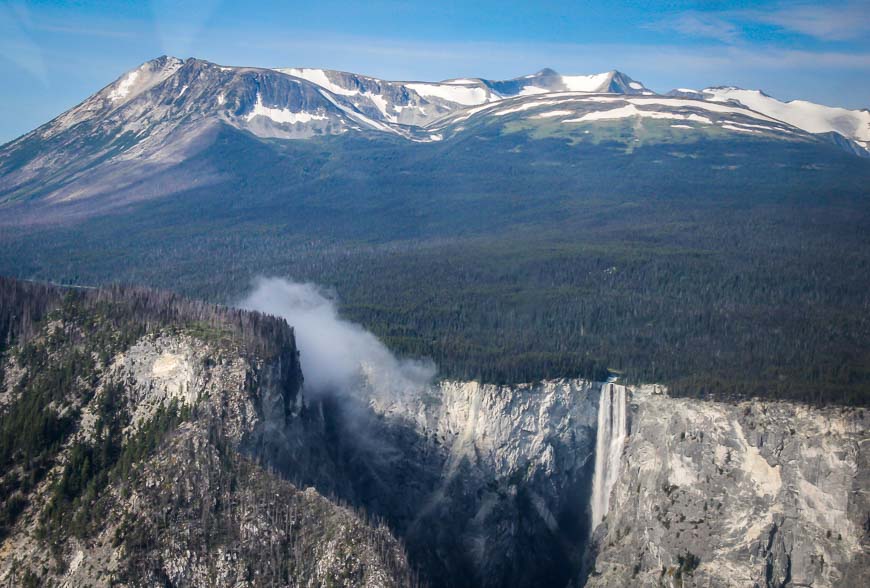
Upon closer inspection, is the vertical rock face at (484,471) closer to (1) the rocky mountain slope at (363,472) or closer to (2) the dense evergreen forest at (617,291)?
(1) the rocky mountain slope at (363,472)

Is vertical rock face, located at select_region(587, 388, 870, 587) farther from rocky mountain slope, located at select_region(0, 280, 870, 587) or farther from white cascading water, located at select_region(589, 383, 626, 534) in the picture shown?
white cascading water, located at select_region(589, 383, 626, 534)

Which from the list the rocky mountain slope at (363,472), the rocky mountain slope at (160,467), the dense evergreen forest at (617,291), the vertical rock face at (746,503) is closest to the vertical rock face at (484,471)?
the rocky mountain slope at (363,472)

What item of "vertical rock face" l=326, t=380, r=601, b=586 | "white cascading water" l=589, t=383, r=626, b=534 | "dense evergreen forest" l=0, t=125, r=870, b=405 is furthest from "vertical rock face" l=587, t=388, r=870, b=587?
"vertical rock face" l=326, t=380, r=601, b=586

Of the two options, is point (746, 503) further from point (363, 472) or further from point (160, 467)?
point (160, 467)

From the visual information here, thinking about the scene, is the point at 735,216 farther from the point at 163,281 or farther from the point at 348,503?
the point at 348,503

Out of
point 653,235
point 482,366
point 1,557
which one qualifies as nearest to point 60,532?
point 1,557
